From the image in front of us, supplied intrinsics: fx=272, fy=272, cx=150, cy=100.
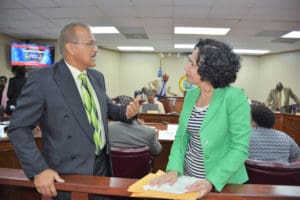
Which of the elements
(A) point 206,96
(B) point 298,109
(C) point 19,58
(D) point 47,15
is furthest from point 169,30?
(A) point 206,96

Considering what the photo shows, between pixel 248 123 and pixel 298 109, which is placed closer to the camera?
pixel 248 123

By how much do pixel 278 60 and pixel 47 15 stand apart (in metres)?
8.24

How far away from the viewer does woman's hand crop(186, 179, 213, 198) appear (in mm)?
955

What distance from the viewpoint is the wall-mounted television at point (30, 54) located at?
7.80 m

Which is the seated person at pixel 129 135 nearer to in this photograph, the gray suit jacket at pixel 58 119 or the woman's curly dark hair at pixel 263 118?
the woman's curly dark hair at pixel 263 118

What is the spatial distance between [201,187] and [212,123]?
1.03 feet

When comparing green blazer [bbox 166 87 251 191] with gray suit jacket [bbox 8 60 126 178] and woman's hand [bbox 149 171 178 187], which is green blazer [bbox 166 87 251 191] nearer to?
woman's hand [bbox 149 171 178 187]

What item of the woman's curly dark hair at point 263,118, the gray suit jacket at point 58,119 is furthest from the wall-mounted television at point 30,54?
the gray suit jacket at point 58,119

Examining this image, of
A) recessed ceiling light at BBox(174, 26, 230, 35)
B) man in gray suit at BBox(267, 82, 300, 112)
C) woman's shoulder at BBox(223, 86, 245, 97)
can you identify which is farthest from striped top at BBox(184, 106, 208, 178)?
man in gray suit at BBox(267, 82, 300, 112)

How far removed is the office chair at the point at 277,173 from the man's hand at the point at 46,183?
1.35 m

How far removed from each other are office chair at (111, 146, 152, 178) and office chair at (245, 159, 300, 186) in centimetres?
91

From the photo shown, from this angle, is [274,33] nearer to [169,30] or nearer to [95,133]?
[169,30]

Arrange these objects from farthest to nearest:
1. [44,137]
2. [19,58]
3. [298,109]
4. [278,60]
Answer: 1. [278,60]
2. [19,58]
3. [298,109]
4. [44,137]

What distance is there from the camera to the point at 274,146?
2.26 m
